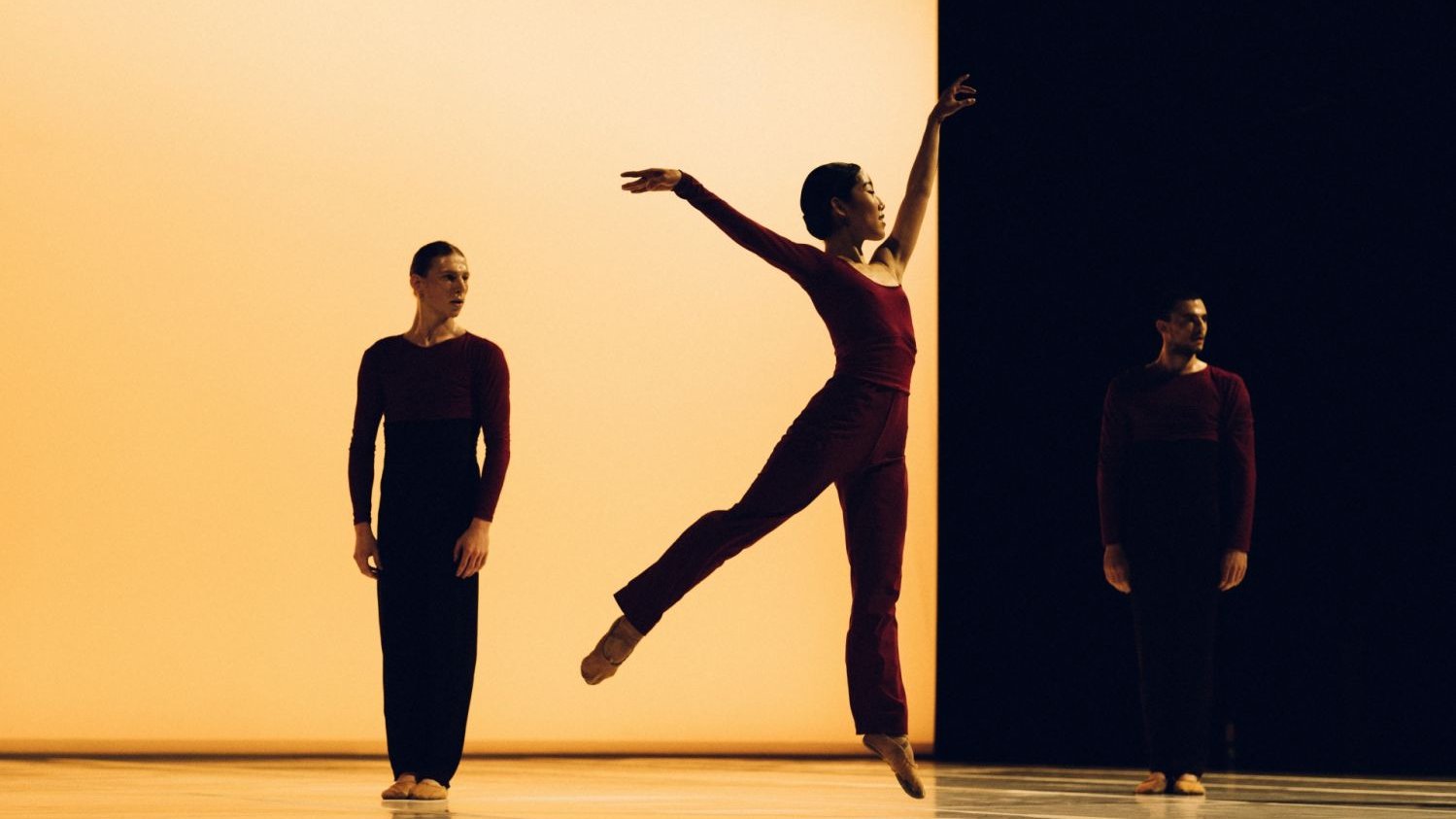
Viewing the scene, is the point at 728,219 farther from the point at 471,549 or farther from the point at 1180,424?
the point at 1180,424

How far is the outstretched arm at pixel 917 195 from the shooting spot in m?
3.59

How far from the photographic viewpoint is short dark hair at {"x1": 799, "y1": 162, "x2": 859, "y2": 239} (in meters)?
3.62

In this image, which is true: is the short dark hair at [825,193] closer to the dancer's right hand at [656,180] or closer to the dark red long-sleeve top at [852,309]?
the dark red long-sleeve top at [852,309]

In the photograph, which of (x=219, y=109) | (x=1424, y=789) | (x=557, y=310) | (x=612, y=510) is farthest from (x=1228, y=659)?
(x=219, y=109)

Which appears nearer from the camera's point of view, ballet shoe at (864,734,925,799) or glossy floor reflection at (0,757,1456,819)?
ballet shoe at (864,734,925,799)

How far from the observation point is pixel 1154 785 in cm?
451

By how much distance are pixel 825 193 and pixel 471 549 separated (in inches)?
39.7

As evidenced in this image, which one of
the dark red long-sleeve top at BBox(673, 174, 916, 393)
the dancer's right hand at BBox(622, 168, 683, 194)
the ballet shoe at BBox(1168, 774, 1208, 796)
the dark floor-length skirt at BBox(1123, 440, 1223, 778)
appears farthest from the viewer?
the dark floor-length skirt at BBox(1123, 440, 1223, 778)

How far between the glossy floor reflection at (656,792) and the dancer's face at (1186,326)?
1074mm

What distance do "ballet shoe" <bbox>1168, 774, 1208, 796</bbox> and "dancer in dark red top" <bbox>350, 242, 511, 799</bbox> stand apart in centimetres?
169

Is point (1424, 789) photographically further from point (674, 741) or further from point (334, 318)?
point (334, 318)

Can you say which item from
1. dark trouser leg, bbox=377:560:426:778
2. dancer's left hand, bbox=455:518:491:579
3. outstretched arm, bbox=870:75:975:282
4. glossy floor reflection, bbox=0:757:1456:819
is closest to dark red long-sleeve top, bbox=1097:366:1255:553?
glossy floor reflection, bbox=0:757:1456:819

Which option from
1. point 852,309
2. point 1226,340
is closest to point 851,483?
point 852,309

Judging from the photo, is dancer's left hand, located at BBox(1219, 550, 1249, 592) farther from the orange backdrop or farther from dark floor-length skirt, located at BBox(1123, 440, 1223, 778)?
the orange backdrop
